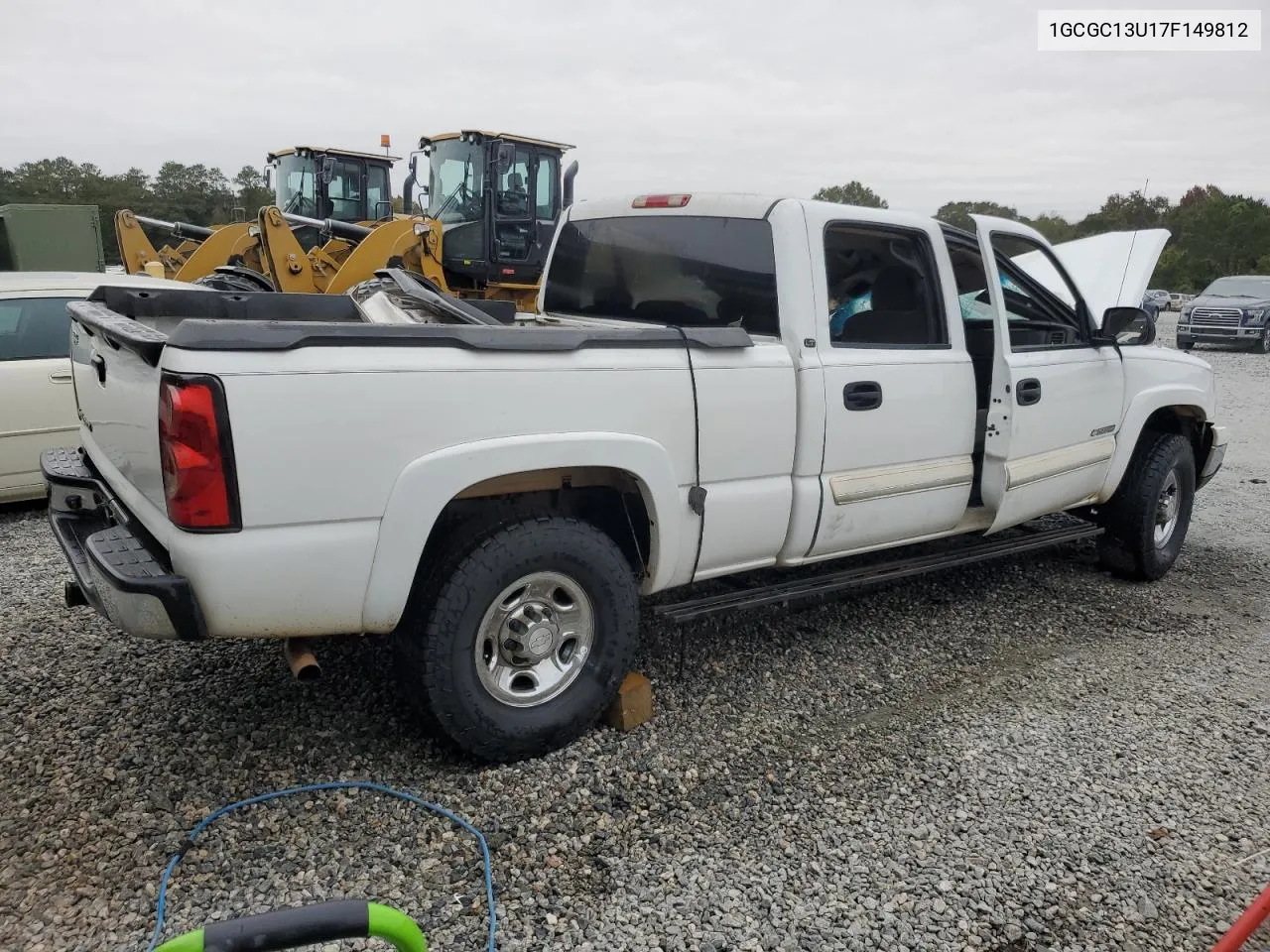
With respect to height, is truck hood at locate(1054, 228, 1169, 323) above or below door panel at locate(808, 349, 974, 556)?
above

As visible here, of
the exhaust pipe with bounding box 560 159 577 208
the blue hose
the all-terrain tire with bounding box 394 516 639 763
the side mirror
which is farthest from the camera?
the exhaust pipe with bounding box 560 159 577 208

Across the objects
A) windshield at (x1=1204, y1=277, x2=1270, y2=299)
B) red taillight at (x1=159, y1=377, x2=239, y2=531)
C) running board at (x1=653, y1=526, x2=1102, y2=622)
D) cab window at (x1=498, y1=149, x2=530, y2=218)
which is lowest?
running board at (x1=653, y1=526, x2=1102, y2=622)

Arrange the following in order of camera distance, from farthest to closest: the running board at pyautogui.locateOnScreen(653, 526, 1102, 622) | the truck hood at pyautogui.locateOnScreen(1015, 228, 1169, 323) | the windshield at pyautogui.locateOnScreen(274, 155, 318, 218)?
the windshield at pyautogui.locateOnScreen(274, 155, 318, 218) < the truck hood at pyautogui.locateOnScreen(1015, 228, 1169, 323) < the running board at pyautogui.locateOnScreen(653, 526, 1102, 622)

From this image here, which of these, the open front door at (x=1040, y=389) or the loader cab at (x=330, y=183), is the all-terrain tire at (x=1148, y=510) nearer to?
the open front door at (x=1040, y=389)

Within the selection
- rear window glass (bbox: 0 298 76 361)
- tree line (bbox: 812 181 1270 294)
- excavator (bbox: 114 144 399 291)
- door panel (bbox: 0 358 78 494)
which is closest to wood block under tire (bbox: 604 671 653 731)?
door panel (bbox: 0 358 78 494)

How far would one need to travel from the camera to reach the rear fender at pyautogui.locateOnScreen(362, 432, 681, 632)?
278 centimetres

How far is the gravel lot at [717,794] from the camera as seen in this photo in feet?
8.41

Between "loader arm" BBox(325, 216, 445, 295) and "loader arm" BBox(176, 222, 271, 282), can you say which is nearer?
"loader arm" BBox(325, 216, 445, 295)

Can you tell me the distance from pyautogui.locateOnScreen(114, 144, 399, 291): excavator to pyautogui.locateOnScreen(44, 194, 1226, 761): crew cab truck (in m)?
9.70

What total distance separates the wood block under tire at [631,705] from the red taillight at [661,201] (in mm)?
1978

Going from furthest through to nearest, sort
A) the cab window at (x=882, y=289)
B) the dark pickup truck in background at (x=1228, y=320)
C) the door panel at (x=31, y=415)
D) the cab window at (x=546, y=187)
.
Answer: the dark pickup truck in background at (x=1228, y=320) < the cab window at (x=546, y=187) < the door panel at (x=31, y=415) < the cab window at (x=882, y=289)

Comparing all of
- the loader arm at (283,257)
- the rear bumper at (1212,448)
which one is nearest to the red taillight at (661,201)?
the rear bumper at (1212,448)

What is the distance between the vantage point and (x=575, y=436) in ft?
9.99

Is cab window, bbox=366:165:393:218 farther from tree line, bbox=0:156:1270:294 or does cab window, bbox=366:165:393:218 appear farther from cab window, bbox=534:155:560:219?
tree line, bbox=0:156:1270:294
